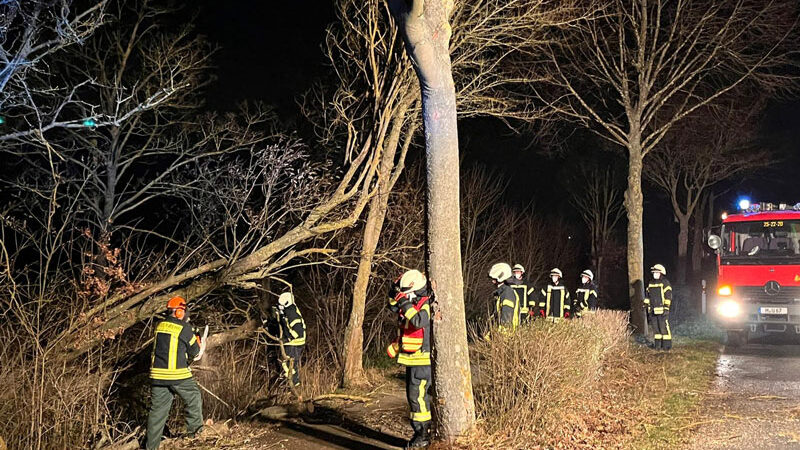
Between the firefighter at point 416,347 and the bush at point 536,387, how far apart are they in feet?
1.97

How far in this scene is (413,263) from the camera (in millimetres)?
14891

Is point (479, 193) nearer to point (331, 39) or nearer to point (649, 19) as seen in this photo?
point (649, 19)

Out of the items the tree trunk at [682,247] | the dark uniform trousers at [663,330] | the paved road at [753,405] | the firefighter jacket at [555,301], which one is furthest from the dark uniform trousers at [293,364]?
the tree trunk at [682,247]

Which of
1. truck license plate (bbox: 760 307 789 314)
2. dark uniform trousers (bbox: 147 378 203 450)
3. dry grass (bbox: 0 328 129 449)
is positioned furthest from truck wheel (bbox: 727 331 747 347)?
dry grass (bbox: 0 328 129 449)

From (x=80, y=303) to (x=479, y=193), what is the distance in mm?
14734

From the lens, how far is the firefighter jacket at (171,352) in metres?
7.11

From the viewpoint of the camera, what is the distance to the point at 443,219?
19.3 ft

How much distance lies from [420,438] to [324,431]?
1.61m

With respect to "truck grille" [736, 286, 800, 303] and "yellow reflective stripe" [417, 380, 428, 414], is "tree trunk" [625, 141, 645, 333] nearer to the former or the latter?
"truck grille" [736, 286, 800, 303]

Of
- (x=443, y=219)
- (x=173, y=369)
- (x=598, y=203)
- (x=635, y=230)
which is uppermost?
(x=598, y=203)

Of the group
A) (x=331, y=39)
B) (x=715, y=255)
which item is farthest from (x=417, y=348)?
(x=715, y=255)

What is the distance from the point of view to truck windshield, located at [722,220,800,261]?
12.3 m

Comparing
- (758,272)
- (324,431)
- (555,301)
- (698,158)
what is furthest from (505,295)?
(698,158)

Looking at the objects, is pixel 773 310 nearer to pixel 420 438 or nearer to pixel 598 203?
pixel 420 438
